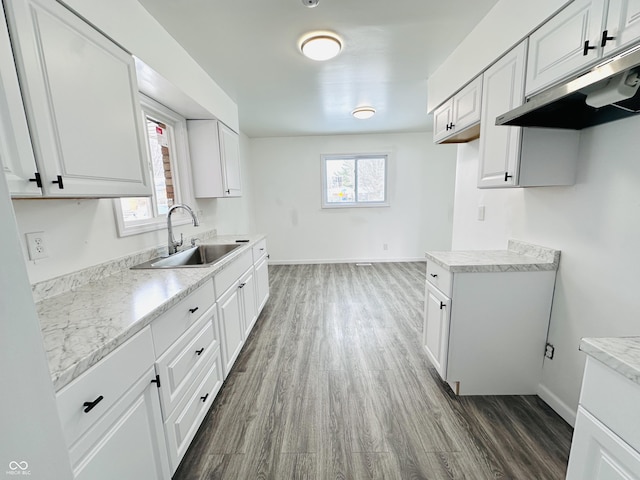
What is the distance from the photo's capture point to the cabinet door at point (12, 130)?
840 mm

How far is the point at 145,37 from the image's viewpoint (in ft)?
5.13

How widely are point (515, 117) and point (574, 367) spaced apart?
1464 millimetres

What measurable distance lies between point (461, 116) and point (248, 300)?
2434 millimetres

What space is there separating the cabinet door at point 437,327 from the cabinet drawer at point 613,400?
0.88 m

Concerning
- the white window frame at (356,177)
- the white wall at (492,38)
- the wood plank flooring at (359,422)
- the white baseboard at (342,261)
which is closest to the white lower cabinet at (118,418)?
the wood plank flooring at (359,422)

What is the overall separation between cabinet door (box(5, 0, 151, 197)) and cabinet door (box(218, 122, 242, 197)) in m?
1.27

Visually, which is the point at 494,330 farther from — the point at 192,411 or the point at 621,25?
the point at 192,411

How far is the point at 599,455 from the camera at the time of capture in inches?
29.4

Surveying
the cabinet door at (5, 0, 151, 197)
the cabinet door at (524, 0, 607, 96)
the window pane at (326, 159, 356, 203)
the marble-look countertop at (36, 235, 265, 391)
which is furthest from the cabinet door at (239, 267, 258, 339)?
the window pane at (326, 159, 356, 203)

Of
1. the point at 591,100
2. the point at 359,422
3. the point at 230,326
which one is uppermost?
the point at 591,100

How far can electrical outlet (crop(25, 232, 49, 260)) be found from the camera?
115 cm

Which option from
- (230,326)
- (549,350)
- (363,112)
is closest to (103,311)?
(230,326)

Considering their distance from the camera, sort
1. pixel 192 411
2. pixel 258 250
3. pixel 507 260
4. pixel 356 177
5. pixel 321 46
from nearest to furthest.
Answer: pixel 192 411, pixel 507 260, pixel 321 46, pixel 258 250, pixel 356 177

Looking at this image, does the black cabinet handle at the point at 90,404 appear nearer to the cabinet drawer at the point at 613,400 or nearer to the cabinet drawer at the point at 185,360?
the cabinet drawer at the point at 185,360
